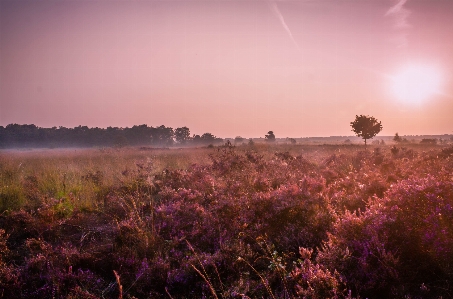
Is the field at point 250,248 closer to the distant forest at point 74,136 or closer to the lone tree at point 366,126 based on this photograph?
the lone tree at point 366,126

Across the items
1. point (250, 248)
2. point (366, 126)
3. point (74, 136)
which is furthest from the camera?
point (74, 136)

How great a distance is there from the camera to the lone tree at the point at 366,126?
4053 cm

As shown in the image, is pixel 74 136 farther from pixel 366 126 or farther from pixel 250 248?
pixel 250 248

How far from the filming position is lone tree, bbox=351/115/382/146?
40531mm

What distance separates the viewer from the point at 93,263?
4551 mm

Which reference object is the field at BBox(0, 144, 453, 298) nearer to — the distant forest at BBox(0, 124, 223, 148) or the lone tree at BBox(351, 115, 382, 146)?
the lone tree at BBox(351, 115, 382, 146)

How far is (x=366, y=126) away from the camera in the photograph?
1594 inches

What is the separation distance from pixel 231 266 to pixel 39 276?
2787 mm

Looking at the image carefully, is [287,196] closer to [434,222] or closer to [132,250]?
[434,222]

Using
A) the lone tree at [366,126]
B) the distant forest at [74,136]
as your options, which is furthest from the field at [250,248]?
the distant forest at [74,136]

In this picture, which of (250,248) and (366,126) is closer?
(250,248)

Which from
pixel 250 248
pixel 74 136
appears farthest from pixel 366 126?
pixel 74 136

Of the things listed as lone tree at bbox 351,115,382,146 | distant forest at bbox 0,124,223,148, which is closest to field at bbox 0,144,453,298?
lone tree at bbox 351,115,382,146

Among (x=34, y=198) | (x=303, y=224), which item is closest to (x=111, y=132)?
(x=34, y=198)
